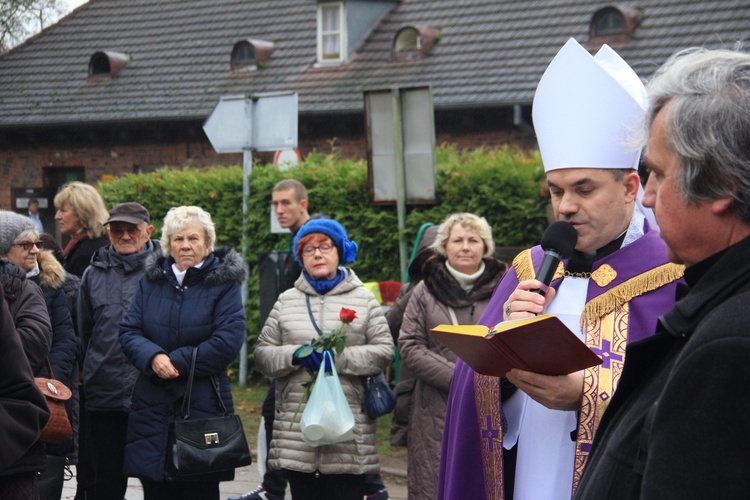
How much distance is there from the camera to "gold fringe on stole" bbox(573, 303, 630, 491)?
305 cm

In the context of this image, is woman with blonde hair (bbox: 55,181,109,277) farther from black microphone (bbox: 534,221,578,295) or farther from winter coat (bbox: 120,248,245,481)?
black microphone (bbox: 534,221,578,295)

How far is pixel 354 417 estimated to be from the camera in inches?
231

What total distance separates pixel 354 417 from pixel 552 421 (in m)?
2.66

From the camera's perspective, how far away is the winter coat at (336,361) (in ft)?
18.9

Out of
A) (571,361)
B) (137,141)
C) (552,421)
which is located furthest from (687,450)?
(137,141)

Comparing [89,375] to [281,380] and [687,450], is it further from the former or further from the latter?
[687,450]

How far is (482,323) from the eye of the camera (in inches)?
139

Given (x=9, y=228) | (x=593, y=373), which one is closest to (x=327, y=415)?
(x=9, y=228)

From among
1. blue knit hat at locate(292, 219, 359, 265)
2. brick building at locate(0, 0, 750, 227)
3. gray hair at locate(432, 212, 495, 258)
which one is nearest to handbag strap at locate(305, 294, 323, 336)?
blue knit hat at locate(292, 219, 359, 265)

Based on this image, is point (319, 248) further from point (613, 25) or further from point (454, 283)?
point (613, 25)

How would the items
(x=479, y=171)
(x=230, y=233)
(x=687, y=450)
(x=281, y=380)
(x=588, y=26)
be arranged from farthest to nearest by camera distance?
(x=588, y=26)
(x=230, y=233)
(x=479, y=171)
(x=281, y=380)
(x=687, y=450)

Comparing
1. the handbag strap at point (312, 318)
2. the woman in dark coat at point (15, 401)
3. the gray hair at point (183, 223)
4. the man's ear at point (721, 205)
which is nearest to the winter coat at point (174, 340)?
the gray hair at point (183, 223)

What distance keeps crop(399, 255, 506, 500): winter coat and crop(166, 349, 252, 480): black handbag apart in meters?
0.98

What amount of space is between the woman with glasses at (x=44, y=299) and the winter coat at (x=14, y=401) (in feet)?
5.32
